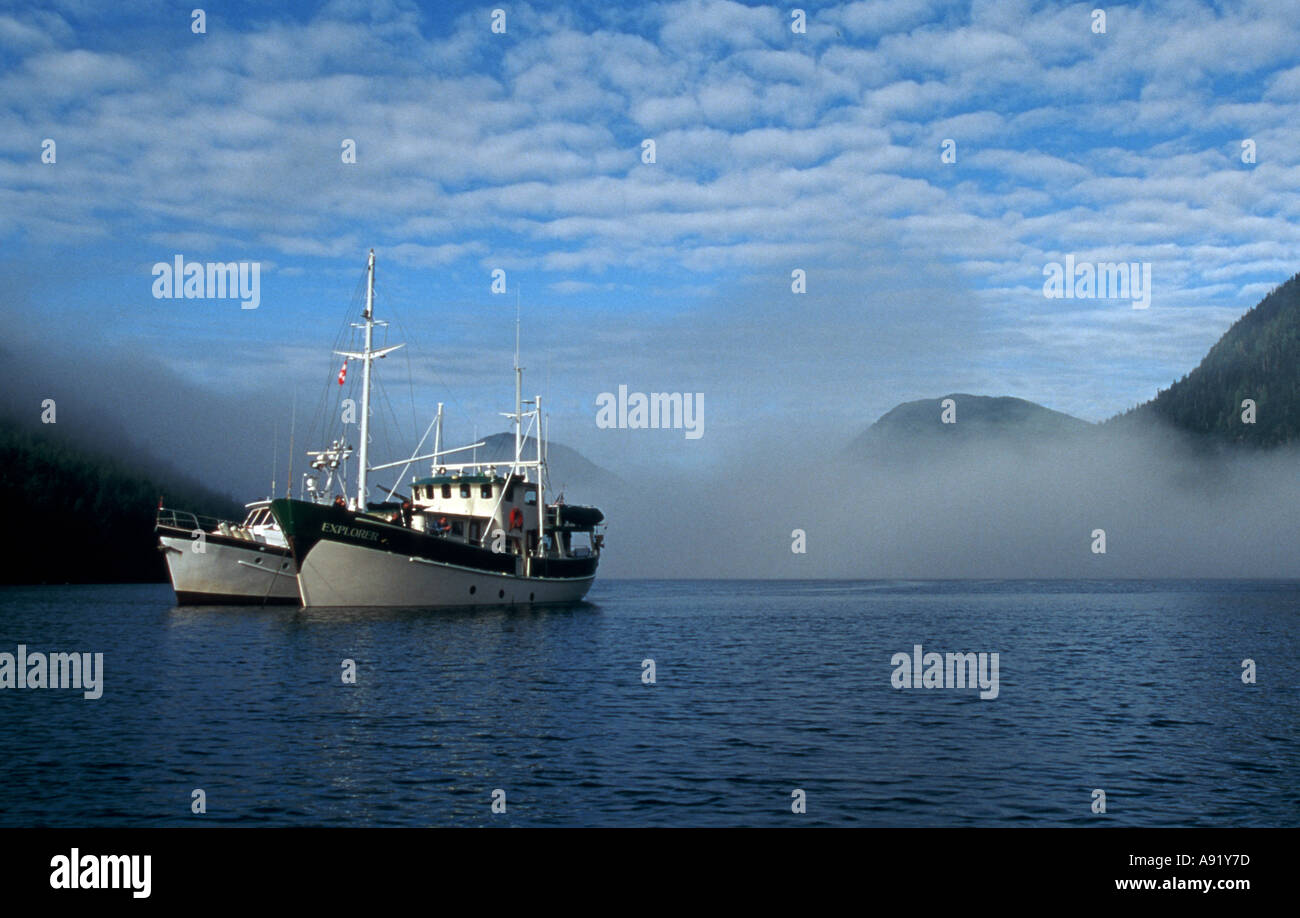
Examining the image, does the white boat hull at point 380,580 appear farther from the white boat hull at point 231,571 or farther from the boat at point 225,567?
the white boat hull at point 231,571

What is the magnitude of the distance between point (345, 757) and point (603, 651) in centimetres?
2868

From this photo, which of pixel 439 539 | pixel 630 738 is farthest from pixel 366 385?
pixel 630 738

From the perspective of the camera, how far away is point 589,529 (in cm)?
10250

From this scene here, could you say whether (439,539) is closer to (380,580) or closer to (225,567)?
(380,580)

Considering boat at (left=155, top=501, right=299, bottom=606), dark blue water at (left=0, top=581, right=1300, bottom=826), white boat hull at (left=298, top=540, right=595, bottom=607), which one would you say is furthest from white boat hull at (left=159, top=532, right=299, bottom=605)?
dark blue water at (left=0, top=581, right=1300, bottom=826)

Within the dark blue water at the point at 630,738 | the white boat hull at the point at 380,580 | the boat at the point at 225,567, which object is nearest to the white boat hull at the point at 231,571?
the boat at the point at 225,567

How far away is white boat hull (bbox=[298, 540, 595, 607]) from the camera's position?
65.3m

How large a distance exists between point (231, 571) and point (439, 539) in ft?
69.4

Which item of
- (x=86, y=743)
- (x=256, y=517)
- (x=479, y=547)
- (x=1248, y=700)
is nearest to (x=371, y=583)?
(x=479, y=547)

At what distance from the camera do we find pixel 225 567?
77.8m

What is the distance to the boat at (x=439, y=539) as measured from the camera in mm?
64750

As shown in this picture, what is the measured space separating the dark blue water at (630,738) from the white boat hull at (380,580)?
13.0 meters
